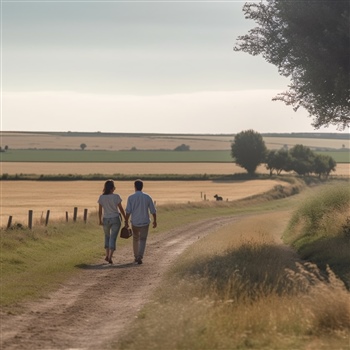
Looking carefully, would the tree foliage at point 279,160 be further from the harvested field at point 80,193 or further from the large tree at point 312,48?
the large tree at point 312,48

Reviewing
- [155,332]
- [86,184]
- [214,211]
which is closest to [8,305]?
[155,332]

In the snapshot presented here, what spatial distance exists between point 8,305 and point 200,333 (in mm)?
4554

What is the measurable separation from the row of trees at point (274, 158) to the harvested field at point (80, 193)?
2894 centimetres

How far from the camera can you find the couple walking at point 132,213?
22.2 meters

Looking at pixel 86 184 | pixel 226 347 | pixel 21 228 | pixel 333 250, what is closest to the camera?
pixel 226 347

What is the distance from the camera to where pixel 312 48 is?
26391 mm

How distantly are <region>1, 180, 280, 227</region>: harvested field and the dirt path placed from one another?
1765 inches

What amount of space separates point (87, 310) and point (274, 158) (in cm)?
14303

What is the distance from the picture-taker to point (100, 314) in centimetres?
1394

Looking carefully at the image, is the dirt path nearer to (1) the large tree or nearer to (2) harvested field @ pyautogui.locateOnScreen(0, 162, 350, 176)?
(1) the large tree

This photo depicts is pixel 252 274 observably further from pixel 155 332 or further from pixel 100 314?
pixel 155 332

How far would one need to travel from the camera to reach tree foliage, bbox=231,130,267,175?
509 ft

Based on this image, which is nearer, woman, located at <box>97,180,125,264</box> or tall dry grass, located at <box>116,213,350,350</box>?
tall dry grass, located at <box>116,213,350,350</box>

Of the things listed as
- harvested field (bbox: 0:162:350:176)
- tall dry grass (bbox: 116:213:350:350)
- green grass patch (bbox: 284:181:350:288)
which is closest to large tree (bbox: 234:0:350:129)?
green grass patch (bbox: 284:181:350:288)
